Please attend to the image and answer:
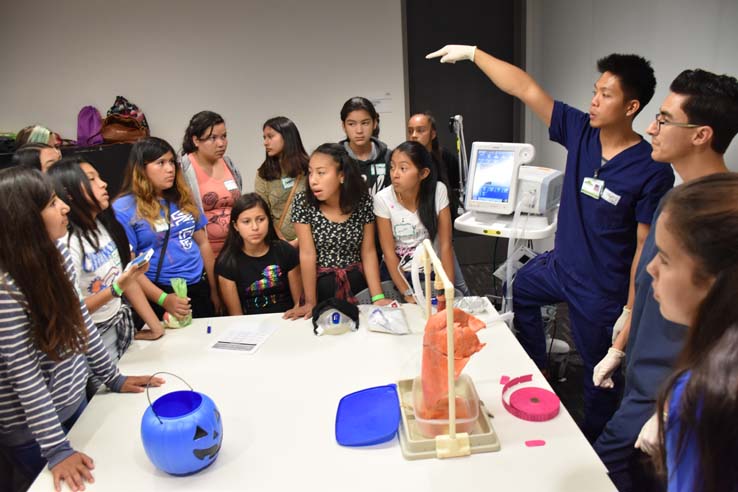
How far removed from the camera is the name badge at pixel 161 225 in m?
2.28

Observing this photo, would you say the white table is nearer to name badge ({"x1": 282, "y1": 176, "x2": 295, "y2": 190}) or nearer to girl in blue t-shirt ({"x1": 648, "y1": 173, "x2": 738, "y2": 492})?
girl in blue t-shirt ({"x1": 648, "y1": 173, "x2": 738, "y2": 492})

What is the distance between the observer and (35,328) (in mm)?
1324

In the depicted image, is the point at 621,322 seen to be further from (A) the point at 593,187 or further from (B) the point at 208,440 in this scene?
(B) the point at 208,440

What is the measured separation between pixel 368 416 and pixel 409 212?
122 centimetres

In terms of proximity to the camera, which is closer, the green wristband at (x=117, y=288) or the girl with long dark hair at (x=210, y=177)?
A: the green wristband at (x=117, y=288)

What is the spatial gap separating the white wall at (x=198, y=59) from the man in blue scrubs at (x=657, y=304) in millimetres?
3244

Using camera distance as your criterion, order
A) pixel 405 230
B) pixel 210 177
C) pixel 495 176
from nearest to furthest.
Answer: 1. pixel 405 230
2. pixel 495 176
3. pixel 210 177

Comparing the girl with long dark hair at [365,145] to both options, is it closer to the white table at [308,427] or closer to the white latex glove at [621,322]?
the white table at [308,427]

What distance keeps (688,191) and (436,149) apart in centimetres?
253

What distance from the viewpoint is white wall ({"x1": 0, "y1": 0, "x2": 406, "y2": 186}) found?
14.6 feet

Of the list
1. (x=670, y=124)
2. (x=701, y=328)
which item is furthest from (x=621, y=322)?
(x=701, y=328)

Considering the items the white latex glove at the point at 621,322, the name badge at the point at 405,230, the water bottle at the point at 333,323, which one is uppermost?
the name badge at the point at 405,230

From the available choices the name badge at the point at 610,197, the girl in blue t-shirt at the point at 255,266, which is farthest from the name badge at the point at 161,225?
the name badge at the point at 610,197

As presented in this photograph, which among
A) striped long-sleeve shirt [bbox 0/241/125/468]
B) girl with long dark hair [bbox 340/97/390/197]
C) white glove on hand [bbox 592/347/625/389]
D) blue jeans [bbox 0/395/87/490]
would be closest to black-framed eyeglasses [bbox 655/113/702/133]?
white glove on hand [bbox 592/347/625/389]
